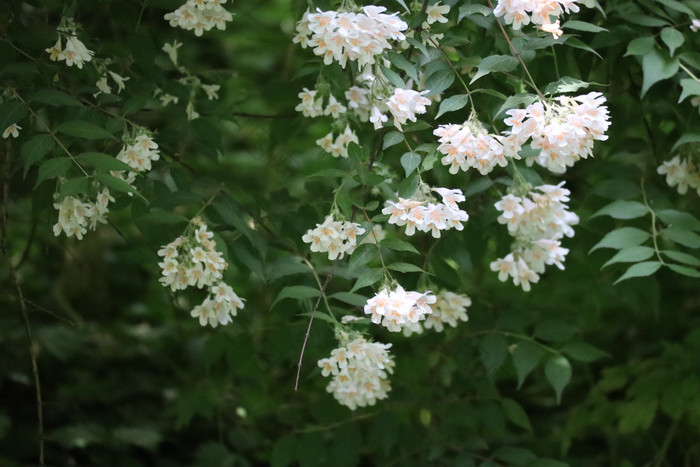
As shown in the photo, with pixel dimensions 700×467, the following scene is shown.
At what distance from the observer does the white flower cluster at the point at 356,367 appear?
1.83 metres

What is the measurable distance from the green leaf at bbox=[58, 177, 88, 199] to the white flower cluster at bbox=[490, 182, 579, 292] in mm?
1034

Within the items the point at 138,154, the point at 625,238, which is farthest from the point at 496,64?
the point at 138,154

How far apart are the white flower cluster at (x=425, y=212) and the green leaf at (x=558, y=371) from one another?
784mm

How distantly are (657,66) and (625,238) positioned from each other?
0.49m

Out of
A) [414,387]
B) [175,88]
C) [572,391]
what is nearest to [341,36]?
[175,88]

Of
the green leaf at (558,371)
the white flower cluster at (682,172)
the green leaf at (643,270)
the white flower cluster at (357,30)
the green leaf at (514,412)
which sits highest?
the white flower cluster at (357,30)

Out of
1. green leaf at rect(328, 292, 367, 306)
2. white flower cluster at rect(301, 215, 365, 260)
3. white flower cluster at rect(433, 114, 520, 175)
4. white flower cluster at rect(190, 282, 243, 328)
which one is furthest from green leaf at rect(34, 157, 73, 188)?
white flower cluster at rect(433, 114, 520, 175)

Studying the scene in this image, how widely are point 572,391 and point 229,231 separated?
2384 mm

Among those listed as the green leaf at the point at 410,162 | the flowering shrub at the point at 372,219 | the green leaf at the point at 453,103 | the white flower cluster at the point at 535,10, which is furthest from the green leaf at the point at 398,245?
the white flower cluster at the point at 535,10

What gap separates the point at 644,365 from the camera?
2963 millimetres

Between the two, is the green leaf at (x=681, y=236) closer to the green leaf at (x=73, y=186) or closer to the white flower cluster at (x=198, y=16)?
the white flower cluster at (x=198, y=16)

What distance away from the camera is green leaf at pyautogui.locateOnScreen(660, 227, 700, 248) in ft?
6.95

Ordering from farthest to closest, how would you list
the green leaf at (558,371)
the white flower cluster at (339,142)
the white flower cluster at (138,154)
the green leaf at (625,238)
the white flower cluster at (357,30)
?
the green leaf at (558,371), the green leaf at (625,238), the white flower cluster at (339,142), the white flower cluster at (138,154), the white flower cluster at (357,30)

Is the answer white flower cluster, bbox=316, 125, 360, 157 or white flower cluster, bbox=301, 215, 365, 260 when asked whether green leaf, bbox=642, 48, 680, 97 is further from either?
white flower cluster, bbox=301, 215, 365, 260
